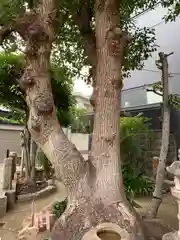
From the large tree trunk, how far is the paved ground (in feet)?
4.78

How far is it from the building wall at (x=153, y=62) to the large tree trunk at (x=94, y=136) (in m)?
5.76

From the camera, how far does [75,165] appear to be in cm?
311

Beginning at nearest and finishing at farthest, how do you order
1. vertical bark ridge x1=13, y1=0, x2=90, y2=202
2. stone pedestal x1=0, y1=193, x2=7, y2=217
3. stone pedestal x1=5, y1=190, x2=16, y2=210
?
vertical bark ridge x1=13, y1=0, x2=90, y2=202, stone pedestal x1=0, y1=193, x2=7, y2=217, stone pedestal x1=5, y1=190, x2=16, y2=210

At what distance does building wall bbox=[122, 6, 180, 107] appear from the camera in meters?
8.85

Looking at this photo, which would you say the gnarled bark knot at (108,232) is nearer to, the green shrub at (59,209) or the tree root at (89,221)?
the tree root at (89,221)

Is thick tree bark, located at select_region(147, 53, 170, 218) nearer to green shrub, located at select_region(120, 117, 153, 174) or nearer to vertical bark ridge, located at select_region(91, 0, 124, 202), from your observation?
vertical bark ridge, located at select_region(91, 0, 124, 202)

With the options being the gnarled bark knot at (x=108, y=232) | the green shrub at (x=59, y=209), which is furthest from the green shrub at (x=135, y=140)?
the gnarled bark knot at (x=108, y=232)

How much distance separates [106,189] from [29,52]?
2.10 m

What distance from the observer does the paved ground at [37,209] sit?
4.11 metres

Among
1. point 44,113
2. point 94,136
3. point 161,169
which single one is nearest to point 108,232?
point 94,136

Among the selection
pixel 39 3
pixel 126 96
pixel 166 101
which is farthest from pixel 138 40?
pixel 126 96

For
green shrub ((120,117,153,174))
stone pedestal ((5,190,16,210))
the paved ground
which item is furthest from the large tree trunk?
green shrub ((120,117,153,174))

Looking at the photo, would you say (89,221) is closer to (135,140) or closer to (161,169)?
(161,169)

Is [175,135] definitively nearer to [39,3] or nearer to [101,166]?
[101,166]
